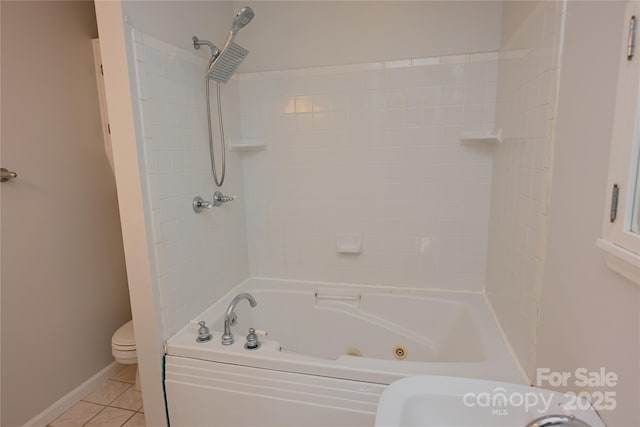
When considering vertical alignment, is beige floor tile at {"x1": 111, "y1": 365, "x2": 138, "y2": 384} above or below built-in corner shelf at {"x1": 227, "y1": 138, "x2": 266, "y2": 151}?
below

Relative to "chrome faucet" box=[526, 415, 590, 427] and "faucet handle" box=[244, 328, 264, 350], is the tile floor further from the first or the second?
"chrome faucet" box=[526, 415, 590, 427]

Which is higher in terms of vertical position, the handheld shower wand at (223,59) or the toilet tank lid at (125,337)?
the handheld shower wand at (223,59)

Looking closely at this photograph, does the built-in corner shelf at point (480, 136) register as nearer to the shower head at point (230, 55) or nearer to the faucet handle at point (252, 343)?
the shower head at point (230, 55)

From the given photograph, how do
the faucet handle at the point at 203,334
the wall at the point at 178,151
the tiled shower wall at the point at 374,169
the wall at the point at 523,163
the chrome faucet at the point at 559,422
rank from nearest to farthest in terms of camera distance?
the chrome faucet at the point at 559,422 → the wall at the point at 523,163 → the wall at the point at 178,151 → the faucet handle at the point at 203,334 → the tiled shower wall at the point at 374,169

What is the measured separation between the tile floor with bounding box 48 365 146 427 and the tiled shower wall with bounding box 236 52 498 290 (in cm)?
111

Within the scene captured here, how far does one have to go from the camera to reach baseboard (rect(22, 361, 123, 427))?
183 cm

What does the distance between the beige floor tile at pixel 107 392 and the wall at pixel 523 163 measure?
7.34 feet

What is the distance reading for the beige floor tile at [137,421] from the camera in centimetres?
184

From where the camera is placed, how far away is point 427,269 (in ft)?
6.72

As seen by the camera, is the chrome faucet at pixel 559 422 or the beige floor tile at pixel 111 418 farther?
the beige floor tile at pixel 111 418

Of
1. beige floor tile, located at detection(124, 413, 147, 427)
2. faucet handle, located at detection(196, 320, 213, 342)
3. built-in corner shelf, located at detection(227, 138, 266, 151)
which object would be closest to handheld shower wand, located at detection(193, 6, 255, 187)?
built-in corner shelf, located at detection(227, 138, 266, 151)

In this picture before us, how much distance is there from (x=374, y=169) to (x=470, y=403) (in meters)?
1.40

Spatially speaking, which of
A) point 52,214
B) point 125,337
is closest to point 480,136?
point 125,337

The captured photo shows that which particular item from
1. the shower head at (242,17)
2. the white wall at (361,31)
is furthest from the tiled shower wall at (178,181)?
the white wall at (361,31)
